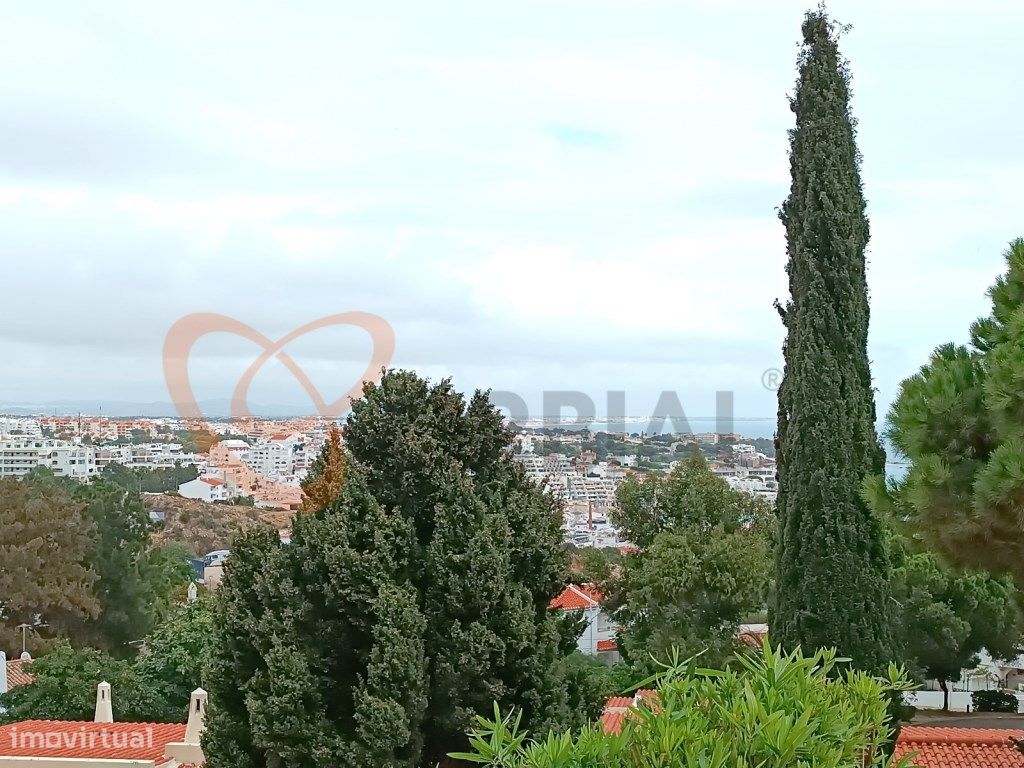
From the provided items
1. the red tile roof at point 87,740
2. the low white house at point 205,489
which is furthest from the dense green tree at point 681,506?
the low white house at point 205,489

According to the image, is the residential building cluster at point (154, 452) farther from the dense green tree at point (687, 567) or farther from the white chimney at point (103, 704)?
the dense green tree at point (687, 567)

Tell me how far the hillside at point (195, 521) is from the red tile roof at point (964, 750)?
35925 millimetres

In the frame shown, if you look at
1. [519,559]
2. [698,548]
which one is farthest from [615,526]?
[519,559]

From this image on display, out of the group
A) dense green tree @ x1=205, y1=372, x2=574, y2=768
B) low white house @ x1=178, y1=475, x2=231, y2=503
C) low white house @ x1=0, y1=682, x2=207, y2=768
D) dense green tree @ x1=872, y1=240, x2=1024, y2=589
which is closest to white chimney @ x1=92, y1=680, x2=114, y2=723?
low white house @ x1=0, y1=682, x2=207, y2=768

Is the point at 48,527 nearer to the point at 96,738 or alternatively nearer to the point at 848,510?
the point at 96,738

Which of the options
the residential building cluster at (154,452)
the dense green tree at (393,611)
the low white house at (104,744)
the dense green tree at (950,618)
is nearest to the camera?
the dense green tree at (393,611)

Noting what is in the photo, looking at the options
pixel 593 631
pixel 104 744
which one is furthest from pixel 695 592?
pixel 593 631

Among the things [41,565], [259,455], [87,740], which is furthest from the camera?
[259,455]

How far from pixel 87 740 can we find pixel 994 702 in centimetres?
1704

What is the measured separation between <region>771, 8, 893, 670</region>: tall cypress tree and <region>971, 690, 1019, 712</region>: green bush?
36.6 ft

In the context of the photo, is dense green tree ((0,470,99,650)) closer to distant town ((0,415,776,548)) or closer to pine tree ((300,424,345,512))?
distant town ((0,415,776,548))

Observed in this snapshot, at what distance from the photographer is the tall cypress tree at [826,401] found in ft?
35.3

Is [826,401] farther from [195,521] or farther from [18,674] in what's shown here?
[195,521]

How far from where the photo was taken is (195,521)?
162 ft
